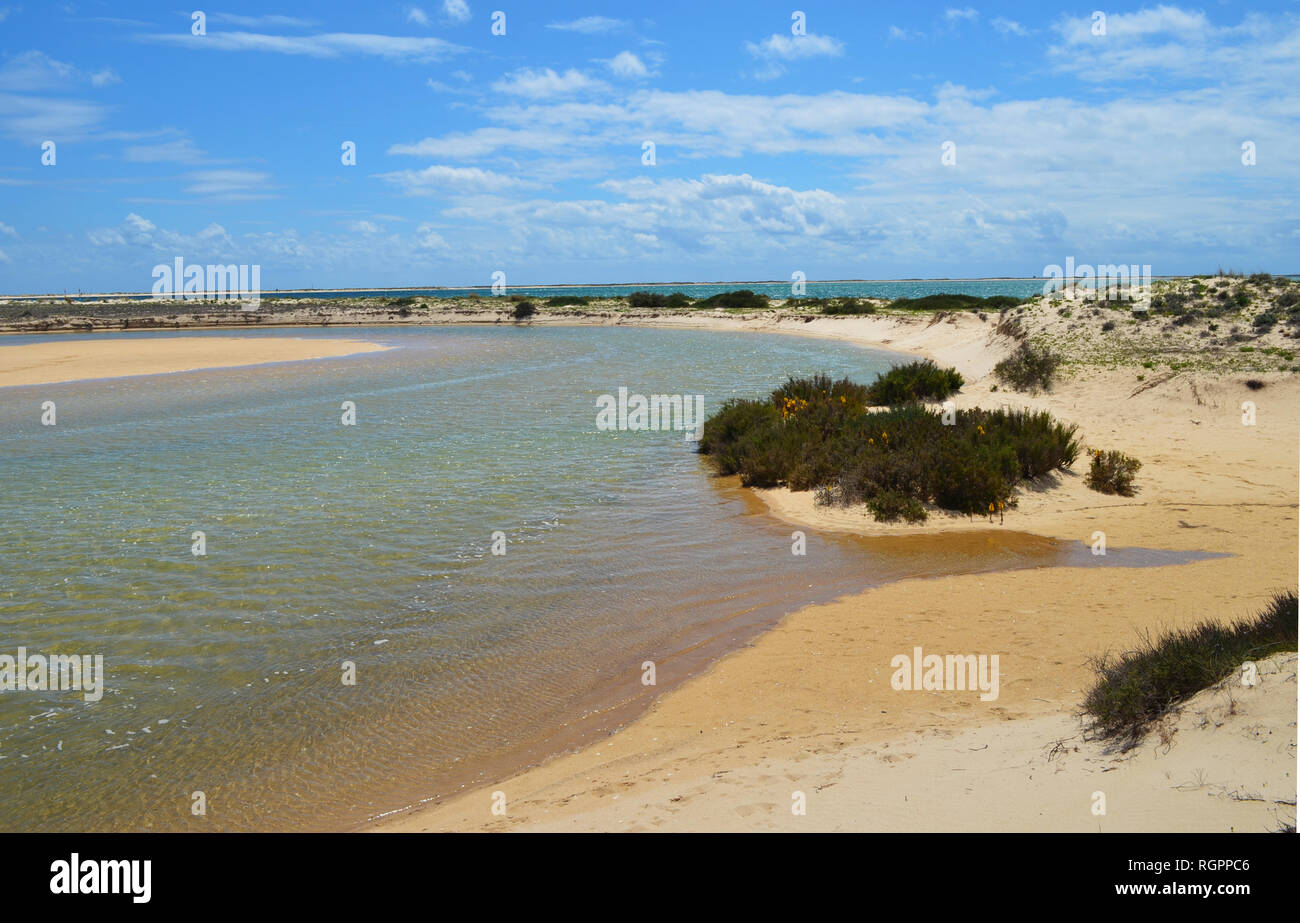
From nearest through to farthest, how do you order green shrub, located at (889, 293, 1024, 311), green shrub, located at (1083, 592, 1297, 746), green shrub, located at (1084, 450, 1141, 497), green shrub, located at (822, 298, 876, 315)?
green shrub, located at (1083, 592, 1297, 746) < green shrub, located at (1084, 450, 1141, 497) < green shrub, located at (889, 293, 1024, 311) < green shrub, located at (822, 298, 876, 315)

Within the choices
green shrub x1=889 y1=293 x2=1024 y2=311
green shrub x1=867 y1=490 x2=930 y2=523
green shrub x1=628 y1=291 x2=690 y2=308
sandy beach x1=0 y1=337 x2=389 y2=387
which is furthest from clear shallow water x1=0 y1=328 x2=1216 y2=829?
green shrub x1=628 y1=291 x2=690 y2=308

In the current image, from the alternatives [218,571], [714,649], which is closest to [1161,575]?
[714,649]

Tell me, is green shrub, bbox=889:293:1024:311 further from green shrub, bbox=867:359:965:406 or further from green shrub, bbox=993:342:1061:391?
green shrub, bbox=867:359:965:406

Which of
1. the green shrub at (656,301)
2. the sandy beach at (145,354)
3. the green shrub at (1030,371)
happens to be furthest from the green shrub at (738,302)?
the green shrub at (1030,371)

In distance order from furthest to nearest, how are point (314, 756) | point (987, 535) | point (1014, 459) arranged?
point (1014, 459) → point (987, 535) → point (314, 756)

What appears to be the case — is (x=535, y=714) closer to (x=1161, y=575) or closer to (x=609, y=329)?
(x=1161, y=575)

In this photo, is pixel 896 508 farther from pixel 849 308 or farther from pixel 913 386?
pixel 849 308
